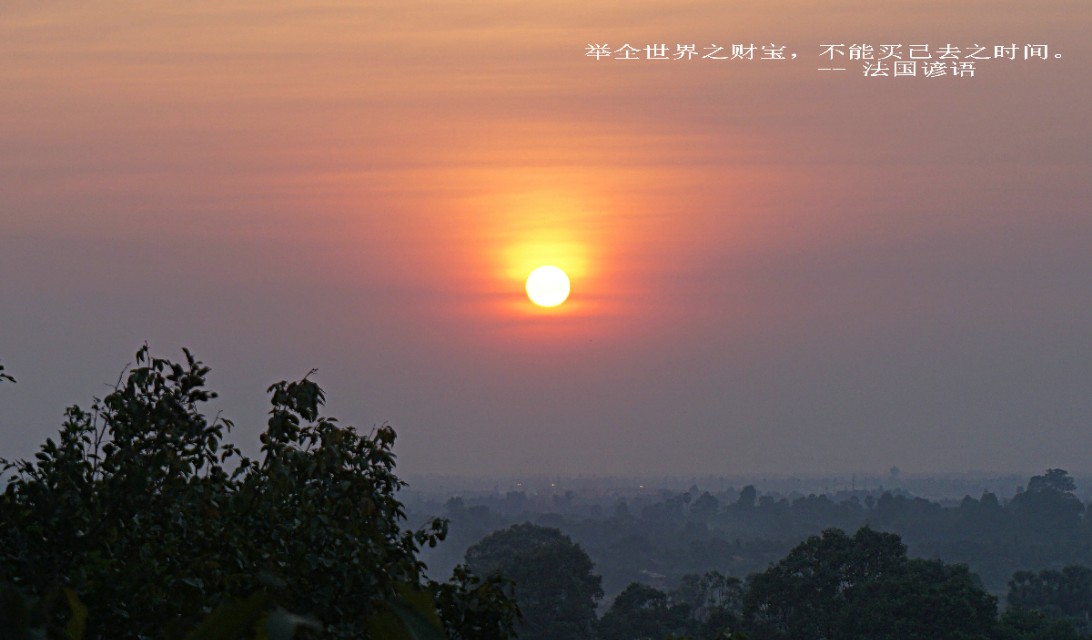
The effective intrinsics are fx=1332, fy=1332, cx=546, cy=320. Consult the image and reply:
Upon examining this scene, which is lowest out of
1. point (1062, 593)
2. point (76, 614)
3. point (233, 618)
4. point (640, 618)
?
point (1062, 593)

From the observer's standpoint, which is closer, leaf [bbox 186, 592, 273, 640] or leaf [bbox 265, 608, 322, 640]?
leaf [bbox 265, 608, 322, 640]

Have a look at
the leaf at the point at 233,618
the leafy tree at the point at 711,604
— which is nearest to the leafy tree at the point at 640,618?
the leafy tree at the point at 711,604

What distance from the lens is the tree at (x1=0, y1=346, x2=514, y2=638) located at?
10312 millimetres

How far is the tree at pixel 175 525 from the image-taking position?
33.8 feet

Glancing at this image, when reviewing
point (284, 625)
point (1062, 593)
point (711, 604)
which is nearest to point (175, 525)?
point (284, 625)

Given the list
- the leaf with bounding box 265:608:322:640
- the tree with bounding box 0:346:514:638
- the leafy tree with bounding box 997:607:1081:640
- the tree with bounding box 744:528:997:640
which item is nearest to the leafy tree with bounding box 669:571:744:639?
the tree with bounding box 744:528:997:640

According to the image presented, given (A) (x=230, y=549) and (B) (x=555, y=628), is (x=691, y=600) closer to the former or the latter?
(B) (x=555, y=628)

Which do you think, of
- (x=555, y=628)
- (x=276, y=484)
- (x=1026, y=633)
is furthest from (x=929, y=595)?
(x=276, y=484)

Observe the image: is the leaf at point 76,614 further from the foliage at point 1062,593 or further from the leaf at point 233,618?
the foliage at point 1062,593

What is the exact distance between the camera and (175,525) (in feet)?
36.8

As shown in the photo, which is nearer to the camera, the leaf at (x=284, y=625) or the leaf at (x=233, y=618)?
the leaf at (x=284, y=625)

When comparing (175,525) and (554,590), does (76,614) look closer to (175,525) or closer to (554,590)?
(175,525)

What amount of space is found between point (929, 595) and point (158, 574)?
55.2 m

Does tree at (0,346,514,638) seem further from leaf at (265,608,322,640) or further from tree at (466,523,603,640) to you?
tree at (466,523,603,640)
